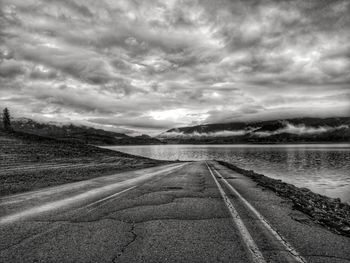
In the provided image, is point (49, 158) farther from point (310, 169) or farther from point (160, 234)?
point (310, 169)

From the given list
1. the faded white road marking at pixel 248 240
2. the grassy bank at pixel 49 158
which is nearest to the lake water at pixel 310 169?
the faded white road marking at pixel 248 240

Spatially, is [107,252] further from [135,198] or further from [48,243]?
[135,198]

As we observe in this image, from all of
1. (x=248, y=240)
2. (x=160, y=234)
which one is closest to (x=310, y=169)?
(x=248, y=240)

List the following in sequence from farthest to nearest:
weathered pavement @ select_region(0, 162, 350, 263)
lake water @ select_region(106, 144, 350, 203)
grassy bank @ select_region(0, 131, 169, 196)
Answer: lake water @ select_region(106, 144, 350, 203) < grassy bank @ select_region(0, 131, 169, 196) < weathered pavement @ select_region(0, 162, 350, 263)

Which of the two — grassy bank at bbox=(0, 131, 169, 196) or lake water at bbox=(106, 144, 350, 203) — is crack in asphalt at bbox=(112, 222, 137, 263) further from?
lake water at bbox=(106, 144, 350, 203)

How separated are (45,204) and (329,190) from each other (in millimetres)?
23516

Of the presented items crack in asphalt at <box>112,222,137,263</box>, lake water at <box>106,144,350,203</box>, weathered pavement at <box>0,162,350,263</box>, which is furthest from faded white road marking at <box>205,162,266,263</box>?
lake water at <box>106,144,350,203</box>

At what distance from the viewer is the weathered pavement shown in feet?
13.5

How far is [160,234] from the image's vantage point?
16.8 ft

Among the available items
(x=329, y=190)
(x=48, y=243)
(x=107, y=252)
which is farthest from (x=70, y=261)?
(x=329, y=190)

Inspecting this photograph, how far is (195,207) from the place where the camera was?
25.7ft

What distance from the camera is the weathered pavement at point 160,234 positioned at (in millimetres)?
4102

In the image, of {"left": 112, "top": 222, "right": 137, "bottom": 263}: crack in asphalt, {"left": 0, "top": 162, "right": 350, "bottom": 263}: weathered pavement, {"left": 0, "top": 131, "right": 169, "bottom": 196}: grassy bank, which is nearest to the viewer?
{"left": 112, "top": 222, "right": 137, "bottom": 263}: crack in asphalt

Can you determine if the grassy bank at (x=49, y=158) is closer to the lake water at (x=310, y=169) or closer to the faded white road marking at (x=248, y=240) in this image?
the faded white road marking at (x=248, y=240)
